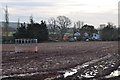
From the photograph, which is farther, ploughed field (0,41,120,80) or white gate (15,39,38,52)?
white gate (15,39,38,52)

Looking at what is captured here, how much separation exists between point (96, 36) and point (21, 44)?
57502 millimetres

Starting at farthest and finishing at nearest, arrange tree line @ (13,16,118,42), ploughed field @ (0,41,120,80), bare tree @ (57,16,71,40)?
1. bare tree @ (57,16,71,40)
2. tree line @ (13,16,118,42)
3. ploughed field @ (0,41,120,80)

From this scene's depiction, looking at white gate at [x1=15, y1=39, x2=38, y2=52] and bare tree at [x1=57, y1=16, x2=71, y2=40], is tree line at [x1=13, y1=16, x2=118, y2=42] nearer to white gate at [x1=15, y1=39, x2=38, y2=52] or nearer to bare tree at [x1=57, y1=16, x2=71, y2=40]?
bare tree at [x1=57, y1=16, x2=71, y2=40]

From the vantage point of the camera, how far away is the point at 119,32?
8775 cm

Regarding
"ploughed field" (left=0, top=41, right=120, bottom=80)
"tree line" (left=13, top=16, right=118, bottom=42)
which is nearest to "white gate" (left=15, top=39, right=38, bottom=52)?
"ploughed field" (left=0, top=41, right=120, bottom=80)

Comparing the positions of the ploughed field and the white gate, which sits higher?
the white gate

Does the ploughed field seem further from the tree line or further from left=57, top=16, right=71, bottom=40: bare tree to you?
left=57, top=16, right=71, bottom=40: bare tree

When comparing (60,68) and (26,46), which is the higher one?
(26,46)

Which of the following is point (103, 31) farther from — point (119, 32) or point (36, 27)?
point (36, 27)

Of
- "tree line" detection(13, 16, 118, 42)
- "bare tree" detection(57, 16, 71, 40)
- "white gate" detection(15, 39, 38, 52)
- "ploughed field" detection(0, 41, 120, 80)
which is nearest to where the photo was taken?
"ploughed field" detection(0, 41, 120, 80)

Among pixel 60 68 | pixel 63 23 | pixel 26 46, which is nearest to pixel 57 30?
pixel 63 23

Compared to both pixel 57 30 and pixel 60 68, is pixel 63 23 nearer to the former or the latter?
pixel 57 30

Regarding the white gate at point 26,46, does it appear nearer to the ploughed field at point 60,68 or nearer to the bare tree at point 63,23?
the ploughed field at point 60,68

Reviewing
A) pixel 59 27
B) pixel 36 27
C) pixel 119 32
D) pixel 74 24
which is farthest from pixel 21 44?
pixel 74 24
